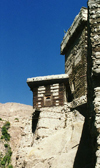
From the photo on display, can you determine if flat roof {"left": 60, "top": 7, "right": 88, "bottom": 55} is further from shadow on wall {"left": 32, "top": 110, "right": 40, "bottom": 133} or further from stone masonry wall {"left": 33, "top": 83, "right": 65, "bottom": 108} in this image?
shadow on wall {"left": 32, "top": 110, "right": 40, "bottom": 133}

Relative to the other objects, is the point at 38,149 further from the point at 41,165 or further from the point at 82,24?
the point at 82,24

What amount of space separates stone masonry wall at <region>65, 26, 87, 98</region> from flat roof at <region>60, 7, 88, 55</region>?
0.49m

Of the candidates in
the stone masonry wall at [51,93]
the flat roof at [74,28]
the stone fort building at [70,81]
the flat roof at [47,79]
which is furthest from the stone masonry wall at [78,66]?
the stone masonry wall at [51,93]

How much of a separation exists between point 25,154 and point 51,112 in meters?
3.88

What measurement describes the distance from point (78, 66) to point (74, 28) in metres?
2.90

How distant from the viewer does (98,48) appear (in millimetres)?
7223

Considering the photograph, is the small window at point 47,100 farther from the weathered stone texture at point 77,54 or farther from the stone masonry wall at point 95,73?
the stone masonry wall at point 95,73

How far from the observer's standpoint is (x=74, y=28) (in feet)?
63.4

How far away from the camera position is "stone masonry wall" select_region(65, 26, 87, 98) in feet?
58.2

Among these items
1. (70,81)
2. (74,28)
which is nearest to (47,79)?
(70,81)

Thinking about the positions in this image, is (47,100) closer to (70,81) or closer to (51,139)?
(70,81)

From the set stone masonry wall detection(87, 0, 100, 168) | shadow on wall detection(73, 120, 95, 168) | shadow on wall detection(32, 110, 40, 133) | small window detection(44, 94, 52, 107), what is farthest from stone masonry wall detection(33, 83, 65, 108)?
stone masonry wall detection(87, 0, 100, 168)

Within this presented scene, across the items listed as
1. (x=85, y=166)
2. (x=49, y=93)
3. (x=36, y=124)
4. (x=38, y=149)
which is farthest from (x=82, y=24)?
(x=85, y=166)

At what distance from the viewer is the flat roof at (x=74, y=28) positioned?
1834 centimetres
